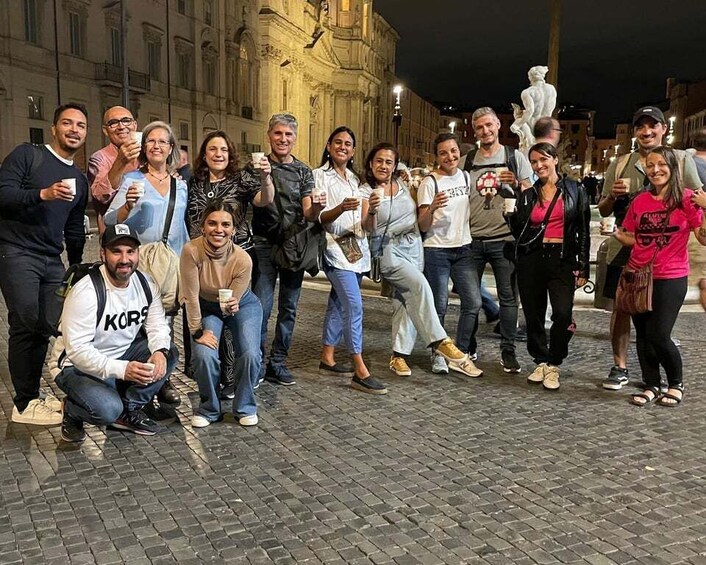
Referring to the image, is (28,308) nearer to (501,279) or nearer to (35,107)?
(501,279)

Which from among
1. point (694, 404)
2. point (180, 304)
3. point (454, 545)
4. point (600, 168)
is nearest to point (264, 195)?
point (180, 304)

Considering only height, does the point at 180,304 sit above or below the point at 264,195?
below

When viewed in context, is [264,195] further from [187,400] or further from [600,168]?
[600,168]

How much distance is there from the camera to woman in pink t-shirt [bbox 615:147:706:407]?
16.7 ft

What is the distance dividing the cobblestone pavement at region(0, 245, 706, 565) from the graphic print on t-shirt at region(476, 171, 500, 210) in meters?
1.64

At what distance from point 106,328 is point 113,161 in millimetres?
1387

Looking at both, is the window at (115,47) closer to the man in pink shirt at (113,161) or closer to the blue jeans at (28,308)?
the man in pink shirt at (113,161)

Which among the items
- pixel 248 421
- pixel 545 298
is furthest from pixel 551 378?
pixel 248 421

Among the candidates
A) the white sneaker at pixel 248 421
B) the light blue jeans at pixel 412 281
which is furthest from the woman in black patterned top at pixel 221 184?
the white sneaker at pixel 248 421

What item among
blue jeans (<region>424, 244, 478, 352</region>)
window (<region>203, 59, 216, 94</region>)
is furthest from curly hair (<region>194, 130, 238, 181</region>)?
window (<region>203, 59, 216, 94</region>)

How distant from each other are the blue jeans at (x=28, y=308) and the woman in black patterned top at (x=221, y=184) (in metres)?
1.04

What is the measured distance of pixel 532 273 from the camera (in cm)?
571

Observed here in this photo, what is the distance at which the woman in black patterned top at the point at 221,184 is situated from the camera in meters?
5.07

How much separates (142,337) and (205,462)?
1.00 meters
